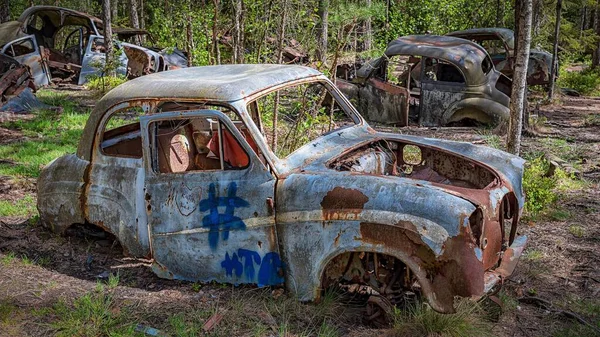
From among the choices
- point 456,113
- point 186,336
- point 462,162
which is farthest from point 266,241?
point 456,113

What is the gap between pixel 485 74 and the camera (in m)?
11.0

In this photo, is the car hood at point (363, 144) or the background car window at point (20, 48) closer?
the car hood at point (363, 144)

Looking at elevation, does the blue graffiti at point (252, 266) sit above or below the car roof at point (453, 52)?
below

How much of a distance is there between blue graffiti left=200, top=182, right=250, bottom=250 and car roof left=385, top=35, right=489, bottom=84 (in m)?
7.48

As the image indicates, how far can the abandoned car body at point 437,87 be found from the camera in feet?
35.7

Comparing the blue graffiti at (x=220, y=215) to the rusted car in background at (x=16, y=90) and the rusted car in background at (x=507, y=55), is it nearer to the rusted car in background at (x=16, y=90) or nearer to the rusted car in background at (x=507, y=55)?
the rusted car in background at (x=16, y=90)

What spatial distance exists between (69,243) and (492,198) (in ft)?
12.2

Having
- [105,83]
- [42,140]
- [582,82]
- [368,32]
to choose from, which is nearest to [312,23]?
[368,32]

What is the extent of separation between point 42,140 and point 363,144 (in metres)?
6.44

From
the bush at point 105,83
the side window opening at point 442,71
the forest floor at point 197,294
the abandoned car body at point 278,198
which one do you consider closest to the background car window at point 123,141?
the abandoned car body at point 278,198

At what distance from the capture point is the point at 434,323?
3.87 m

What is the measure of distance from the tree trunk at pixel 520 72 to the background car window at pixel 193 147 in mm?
3766

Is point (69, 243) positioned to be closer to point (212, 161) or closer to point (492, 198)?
point (212, 161)

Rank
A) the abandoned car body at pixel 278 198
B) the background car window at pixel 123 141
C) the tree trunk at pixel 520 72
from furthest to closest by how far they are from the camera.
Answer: the tree trunk at pixel 520 72 → the background car window at pixel 123 141 → the abandoned car body at pixel 278 198
